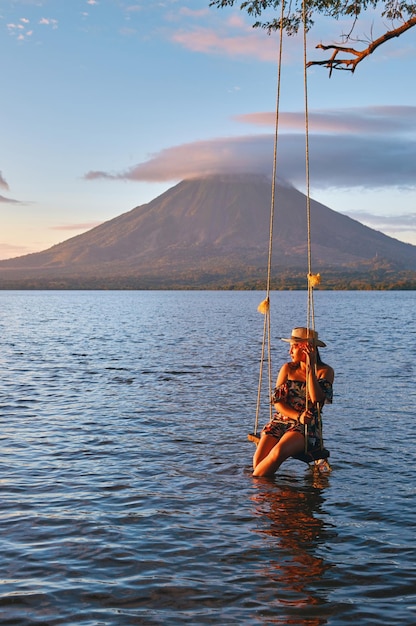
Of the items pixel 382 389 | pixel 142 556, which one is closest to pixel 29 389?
pixel 382 389

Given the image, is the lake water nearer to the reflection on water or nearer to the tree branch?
the reflection on water

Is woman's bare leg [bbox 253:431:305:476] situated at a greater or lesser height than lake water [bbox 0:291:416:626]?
greater

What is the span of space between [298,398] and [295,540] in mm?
2312

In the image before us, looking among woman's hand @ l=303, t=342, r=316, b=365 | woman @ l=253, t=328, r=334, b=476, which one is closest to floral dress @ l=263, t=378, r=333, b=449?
woman @ l=253, t=328, r=334, b=476

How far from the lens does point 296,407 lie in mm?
9727

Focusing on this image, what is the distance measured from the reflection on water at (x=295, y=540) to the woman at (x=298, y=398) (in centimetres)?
54

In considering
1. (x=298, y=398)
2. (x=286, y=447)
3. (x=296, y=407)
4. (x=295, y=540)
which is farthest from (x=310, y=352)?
(x=295, y=540)

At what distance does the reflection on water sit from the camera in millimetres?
6207

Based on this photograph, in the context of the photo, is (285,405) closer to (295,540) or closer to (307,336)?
(307,336)

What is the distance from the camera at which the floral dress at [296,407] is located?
953 cm

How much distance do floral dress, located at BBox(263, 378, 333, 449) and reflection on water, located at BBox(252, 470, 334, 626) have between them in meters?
0.74

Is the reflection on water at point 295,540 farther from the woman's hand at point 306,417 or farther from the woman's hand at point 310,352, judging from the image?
the woman's hand at point 310,352

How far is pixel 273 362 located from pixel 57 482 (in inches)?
750

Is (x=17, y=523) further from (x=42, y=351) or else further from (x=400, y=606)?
(x=42, y=351)
